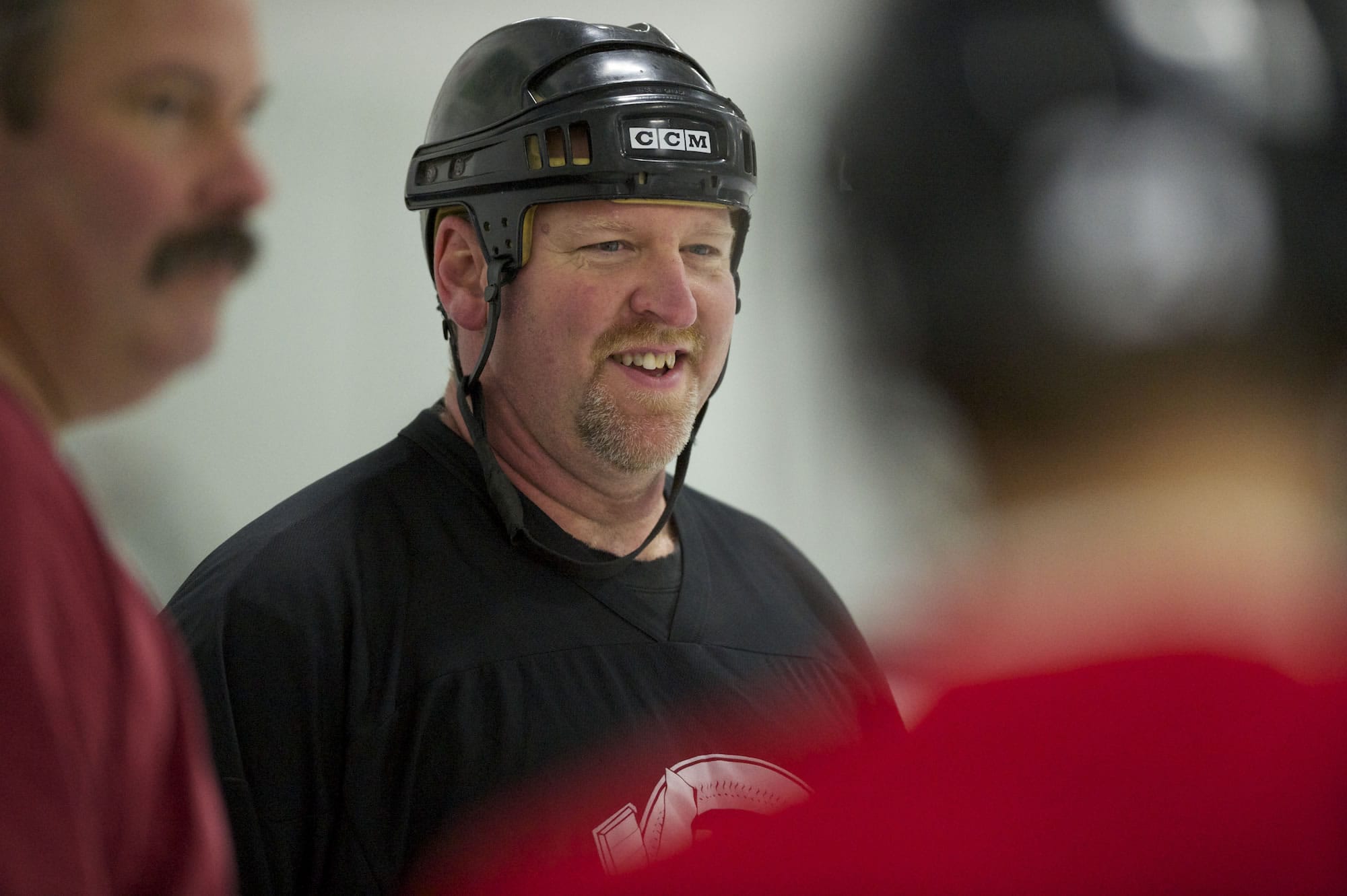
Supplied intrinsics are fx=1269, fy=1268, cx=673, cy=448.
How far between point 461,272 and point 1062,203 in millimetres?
1212

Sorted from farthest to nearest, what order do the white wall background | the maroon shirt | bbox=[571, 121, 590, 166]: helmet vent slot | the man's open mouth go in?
the white wall background
the man's open mouth
bbox=[571, 121, 590, 166]: helmet vent slot
the maroon shirt

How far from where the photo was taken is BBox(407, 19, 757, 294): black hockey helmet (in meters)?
1.57

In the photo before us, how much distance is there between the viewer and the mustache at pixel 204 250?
63 centimetres

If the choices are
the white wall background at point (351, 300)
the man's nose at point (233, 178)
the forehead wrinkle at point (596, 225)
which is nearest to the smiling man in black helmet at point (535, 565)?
the forehead wrinkle at point (596, 225)

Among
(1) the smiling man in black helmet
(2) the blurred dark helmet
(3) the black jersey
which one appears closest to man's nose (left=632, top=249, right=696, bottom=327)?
(1) the smiling man in black helmet

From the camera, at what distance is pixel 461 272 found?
1.76 metres

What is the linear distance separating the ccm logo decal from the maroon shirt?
1.05m

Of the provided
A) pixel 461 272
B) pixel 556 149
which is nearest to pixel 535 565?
pixel 461 272

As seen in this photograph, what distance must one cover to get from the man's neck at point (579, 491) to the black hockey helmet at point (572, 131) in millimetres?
259

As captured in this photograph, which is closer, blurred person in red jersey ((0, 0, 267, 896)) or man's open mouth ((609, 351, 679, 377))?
blurred person in red jersey ((0, 0, 267, 896))

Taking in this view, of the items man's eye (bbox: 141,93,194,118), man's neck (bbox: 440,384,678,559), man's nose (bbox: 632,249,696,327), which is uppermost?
man's eye (bbox: 141,93,194,118)

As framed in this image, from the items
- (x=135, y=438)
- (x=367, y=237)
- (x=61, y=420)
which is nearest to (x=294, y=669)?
(x=135, y=438)

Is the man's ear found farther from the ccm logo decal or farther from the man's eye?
the man's eye

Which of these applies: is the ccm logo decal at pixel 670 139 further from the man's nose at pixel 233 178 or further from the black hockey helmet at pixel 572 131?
the man's nose at pixel 233 178
